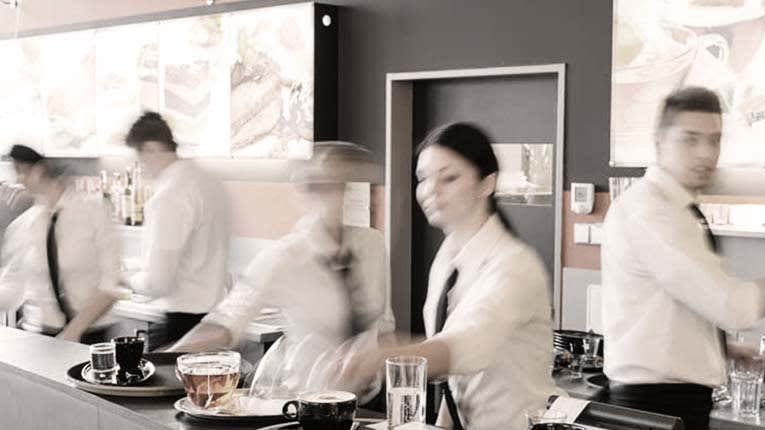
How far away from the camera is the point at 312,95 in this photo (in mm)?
6422

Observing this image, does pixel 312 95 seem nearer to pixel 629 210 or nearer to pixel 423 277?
pixel 423 277

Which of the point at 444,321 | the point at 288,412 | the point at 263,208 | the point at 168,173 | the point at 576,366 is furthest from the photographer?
the point at 263,208

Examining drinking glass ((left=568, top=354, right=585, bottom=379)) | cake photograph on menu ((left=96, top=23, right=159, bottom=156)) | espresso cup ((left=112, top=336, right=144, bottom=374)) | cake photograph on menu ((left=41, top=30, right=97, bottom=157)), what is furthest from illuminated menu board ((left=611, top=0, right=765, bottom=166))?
cake photograph on menu ((left=41, top=30, right=97, bottom=157))

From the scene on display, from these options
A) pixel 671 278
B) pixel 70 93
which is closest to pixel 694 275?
pixel 671 278

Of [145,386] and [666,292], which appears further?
[666,292]

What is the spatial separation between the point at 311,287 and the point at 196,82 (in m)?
4.21

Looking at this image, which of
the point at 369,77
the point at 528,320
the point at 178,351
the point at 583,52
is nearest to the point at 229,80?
the point at 369,77

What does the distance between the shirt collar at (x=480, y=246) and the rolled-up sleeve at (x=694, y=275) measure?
0.51m

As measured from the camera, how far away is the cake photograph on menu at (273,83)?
21.1 feet

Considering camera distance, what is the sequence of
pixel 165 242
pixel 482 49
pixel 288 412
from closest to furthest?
pixel 288 412 < pixel 165 242 < pixel 482 49

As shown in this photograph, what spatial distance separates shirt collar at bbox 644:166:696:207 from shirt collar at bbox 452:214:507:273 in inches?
22.3

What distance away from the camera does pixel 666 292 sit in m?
2.88

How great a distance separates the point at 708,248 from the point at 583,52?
259 cm

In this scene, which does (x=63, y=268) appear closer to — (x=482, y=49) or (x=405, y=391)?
(x=482, y=49)
